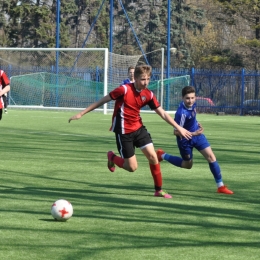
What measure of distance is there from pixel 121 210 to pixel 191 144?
7.45 feet

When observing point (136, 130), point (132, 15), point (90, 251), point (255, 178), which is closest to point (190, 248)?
point (90, 251)

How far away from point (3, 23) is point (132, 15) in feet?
36.5

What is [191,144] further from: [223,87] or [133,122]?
[223,87]

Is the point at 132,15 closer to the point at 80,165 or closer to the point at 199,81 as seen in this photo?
the point at 199,81

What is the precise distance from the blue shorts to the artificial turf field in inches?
16.6

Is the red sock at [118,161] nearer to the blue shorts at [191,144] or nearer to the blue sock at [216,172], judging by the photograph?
the blue shorts at [191,144]

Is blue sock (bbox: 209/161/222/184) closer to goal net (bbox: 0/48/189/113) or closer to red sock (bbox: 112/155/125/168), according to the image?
red sock (bbox: 112/155/125/168)

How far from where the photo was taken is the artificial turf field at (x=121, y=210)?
5.83m

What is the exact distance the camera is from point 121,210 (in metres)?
7.74

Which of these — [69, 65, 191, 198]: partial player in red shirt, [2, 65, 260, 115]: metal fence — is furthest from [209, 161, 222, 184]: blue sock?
[2, 65, 260, 115]: metal fence

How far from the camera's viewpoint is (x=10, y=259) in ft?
17.8

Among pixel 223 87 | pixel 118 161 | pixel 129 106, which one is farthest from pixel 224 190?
pixel 223 87

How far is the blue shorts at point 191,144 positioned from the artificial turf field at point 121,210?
16.6 inches

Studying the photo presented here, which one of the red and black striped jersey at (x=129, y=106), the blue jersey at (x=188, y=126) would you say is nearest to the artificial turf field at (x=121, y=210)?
the blue jersey at (x=188, y=126)
